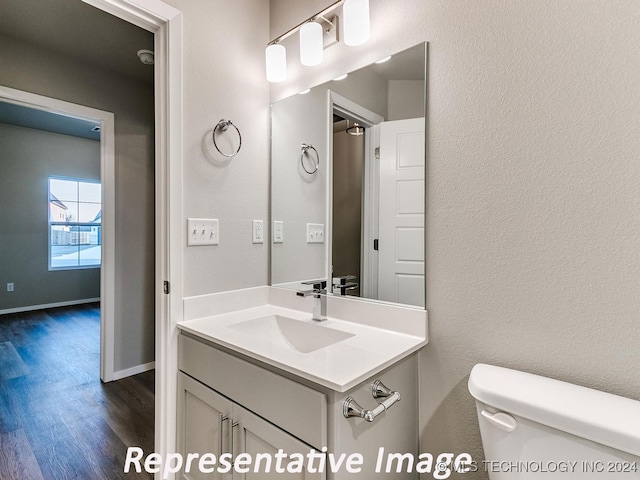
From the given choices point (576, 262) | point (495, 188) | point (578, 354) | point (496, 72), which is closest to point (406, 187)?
point (495, 188)

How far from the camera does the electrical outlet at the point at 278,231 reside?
5.63 feet

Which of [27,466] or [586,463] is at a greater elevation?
[586,463]

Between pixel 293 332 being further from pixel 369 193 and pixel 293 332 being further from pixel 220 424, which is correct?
pixel 369 193

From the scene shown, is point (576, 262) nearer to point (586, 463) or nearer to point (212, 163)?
point (586, 463)

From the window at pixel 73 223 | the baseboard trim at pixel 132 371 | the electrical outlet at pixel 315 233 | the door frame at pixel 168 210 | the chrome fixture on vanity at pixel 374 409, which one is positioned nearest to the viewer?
the chrome fixture on vanity at pixel 374 409

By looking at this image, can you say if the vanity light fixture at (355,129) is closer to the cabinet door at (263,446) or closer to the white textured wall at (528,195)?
the white textured wall at (528,195)

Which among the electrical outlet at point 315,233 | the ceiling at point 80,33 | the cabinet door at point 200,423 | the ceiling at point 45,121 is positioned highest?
the ceiling at point 45,121

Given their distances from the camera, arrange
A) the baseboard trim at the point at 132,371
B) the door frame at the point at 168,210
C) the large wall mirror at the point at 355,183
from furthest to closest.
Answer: the baseboard trim at the point at 132,371 < the door frame at the point at 168,210 < the large wall mirror at the point at 355,183

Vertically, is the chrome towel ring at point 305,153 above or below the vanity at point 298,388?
above

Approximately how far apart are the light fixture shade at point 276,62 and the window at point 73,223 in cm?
473

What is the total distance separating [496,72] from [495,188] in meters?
0.36

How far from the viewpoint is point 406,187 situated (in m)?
1.25

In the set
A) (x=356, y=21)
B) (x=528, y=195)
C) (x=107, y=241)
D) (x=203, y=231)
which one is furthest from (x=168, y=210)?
(x=107, y=241)

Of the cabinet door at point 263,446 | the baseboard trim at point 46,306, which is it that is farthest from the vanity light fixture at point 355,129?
the baseboard trim at point 46,306
